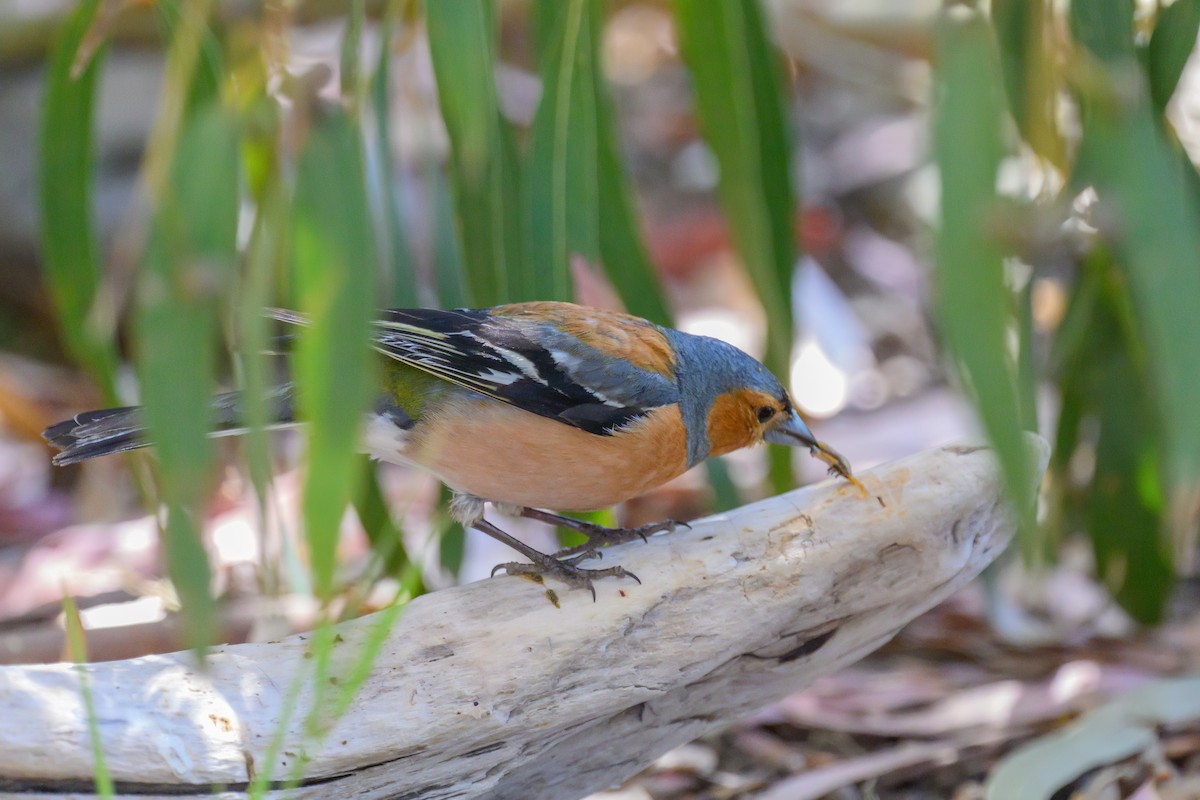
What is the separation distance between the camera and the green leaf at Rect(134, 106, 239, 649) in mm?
2000

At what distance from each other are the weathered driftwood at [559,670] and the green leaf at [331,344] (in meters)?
0.66

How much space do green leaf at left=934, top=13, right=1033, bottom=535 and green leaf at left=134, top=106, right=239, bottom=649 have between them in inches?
49.0

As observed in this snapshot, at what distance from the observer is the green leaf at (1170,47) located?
275 centimetres

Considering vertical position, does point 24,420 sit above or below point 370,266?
above

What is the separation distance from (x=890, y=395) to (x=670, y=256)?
1.95 metres

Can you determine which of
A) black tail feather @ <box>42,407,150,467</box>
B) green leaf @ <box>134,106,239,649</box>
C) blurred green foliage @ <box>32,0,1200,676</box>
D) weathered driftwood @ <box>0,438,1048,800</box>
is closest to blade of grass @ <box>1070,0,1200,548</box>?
blurred green foliage @ <box>32,0,1200,676</box>

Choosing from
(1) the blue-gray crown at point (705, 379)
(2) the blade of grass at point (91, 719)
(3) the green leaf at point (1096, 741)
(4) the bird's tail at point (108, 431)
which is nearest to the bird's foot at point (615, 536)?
Answer: (1) the blue-gray crown at point (705, 379)

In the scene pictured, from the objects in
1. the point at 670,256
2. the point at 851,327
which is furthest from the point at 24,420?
the point at 851,327

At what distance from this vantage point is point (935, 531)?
113 inches

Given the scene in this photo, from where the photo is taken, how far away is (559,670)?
2621 mm

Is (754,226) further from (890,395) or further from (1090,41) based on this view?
(890,395)

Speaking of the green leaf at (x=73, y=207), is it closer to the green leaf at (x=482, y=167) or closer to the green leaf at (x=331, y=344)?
the green leaf at (x=482, y=167)

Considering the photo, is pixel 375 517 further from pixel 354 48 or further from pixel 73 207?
pixel 354 48

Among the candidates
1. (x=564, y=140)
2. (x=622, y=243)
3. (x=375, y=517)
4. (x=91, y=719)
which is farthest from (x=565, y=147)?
(x=91, y=719)
